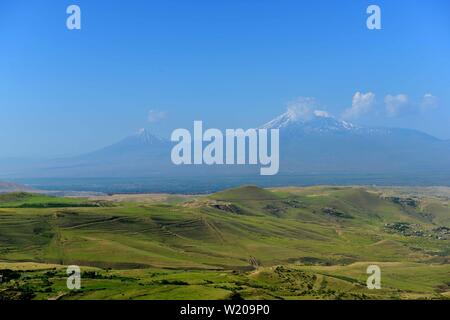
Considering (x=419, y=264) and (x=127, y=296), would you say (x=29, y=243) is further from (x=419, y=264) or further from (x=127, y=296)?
(x=419, y=264)

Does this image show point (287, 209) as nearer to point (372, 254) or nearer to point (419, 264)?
point (372, 254)

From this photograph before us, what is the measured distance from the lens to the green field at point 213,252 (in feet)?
179

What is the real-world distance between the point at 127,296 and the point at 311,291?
1877 cm

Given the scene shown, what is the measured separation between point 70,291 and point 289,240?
7189 cm

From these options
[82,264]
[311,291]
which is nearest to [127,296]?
[311,291]

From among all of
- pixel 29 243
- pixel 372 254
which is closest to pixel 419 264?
pixel 372 254

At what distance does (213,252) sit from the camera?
320ft

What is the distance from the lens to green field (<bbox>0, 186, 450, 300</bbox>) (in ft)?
179

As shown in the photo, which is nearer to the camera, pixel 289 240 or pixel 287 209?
pixel 289 240

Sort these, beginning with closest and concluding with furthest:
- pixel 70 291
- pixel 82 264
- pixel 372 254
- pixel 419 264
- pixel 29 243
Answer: pixel 70 291 < pixel 82 264 < pixel 29 243 < pixel 419 264 < pixel 372 254

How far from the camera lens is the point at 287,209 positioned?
165 meters
